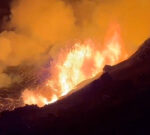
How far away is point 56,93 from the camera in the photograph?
38062 mm

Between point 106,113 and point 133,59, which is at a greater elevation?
point 133,59

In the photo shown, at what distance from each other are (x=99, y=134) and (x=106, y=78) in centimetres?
329

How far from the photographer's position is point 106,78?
928 inches

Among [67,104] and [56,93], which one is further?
[56,93]

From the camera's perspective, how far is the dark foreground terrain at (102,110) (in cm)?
2253

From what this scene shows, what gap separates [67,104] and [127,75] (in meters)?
3.93

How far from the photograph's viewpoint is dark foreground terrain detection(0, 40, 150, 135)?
73.9 ft

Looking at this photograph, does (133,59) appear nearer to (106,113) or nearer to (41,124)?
(106,113)

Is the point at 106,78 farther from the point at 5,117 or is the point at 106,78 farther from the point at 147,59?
the point at 5,117

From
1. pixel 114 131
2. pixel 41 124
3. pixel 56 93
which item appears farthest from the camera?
pixel 56 93

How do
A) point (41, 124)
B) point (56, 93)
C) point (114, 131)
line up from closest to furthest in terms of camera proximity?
point (114, 131), point (41, 124), point (56, 93)

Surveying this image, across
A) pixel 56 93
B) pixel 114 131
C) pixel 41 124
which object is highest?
pixel 56 93

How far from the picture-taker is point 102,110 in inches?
909

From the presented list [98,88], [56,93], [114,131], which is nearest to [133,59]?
[98,88]
